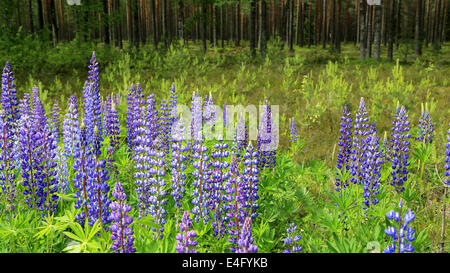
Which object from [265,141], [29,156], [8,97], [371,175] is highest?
[8,97]

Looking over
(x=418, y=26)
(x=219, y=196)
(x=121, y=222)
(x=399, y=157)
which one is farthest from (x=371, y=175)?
(x=418, y=26)

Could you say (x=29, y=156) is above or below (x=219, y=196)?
above

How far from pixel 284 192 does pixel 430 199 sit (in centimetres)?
195

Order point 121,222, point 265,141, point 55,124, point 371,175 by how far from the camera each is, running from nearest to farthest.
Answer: point 121,222
point 371,175
point 265,141
point 55,124

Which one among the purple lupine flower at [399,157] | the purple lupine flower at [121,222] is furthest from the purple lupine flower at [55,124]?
the purple lupine flower at [399,157]

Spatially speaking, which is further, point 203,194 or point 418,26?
point 418,26

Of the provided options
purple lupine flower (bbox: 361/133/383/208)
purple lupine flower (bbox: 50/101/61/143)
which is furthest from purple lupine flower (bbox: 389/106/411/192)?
purple lupine flower (bbox: 50/101/61/143)

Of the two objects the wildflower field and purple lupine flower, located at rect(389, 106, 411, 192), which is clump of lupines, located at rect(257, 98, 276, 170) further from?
purple lupine flower, located at rect(389, 106, 411, 192)

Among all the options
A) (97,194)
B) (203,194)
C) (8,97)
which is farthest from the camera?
(8,97)

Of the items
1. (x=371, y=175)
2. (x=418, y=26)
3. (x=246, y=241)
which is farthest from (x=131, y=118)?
(x=418, y=26)

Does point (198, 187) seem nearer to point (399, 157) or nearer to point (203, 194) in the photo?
point (203, 194)

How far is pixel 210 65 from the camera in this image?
52.0 feet

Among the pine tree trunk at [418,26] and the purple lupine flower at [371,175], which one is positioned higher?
the pine tree trunk at [418,26]

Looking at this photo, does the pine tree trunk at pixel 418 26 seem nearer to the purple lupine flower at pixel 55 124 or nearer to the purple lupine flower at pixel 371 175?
the purple lupine flower at pixel 371 175
